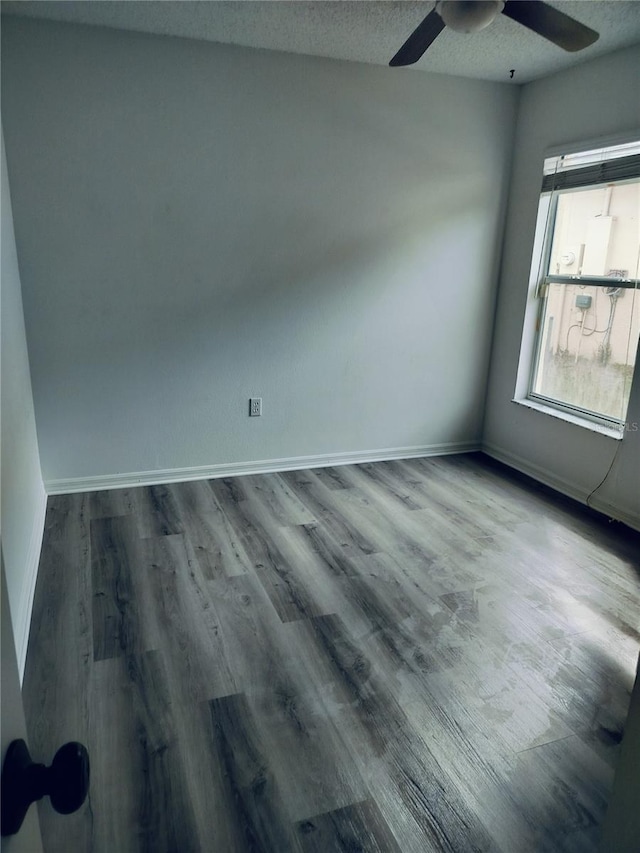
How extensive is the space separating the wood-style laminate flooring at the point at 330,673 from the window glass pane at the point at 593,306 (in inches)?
33.6

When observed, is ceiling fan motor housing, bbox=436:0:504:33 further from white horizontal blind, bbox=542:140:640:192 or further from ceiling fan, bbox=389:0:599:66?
white horizontal blind, bbox=542:140:640:192

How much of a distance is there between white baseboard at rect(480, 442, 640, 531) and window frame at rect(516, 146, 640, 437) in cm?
40

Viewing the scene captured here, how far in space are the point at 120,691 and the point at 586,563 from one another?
7.20ft

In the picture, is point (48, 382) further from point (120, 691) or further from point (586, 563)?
point (586, 563)

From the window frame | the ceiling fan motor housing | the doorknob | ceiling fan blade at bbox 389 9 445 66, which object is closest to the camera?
the doorknob

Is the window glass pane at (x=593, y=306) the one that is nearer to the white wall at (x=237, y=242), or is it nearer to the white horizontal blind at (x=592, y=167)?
the white horizontal blind at (x=592, y=167)

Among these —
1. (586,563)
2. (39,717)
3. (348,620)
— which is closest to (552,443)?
(586,563)

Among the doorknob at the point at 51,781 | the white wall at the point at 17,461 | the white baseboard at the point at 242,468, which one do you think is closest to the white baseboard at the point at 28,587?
the white wall at the point at 17,461

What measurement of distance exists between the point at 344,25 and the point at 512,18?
932 mm

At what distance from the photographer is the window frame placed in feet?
10.6

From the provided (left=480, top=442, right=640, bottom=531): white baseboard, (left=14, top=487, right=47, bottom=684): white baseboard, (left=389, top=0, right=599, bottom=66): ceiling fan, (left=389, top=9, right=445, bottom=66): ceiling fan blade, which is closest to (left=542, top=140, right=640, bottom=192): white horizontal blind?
(left=389, top=0, right=599, bottom=66): ceiling fan

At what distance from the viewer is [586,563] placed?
288 cm

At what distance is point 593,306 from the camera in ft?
11.5

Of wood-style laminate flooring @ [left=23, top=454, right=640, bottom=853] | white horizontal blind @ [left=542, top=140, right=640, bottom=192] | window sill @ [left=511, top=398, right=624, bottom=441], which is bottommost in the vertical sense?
wood-style laminate flooring @ [left=23, top=454, right=640, bottom=853]
